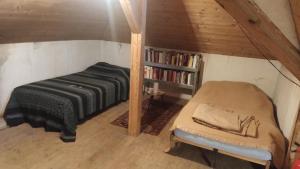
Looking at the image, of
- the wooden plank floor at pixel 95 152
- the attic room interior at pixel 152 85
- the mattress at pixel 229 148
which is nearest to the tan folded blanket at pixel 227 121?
the attic room interior at pixel 152 85

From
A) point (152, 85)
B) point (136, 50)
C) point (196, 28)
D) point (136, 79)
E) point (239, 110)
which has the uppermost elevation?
point (196, 28)

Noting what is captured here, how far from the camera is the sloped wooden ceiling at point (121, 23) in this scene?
241 cm

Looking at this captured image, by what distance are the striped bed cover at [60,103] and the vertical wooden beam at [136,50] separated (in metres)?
0.67

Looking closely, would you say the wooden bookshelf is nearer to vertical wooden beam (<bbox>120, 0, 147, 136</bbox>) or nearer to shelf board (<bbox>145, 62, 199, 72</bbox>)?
shelf board (<bbox>145, 62, 199, 72</bbox>)

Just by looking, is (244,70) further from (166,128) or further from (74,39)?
(74,39)

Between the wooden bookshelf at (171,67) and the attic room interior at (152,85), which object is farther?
the wooden bookshelf at (171,67)

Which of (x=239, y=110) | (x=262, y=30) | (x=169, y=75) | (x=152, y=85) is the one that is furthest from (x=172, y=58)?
(x=262, y=30)

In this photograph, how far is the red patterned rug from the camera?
300 cm

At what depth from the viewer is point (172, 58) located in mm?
3811

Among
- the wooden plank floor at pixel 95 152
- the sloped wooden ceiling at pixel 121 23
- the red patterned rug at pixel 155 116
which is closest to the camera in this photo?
the wooden plank floor at pixel 95 152

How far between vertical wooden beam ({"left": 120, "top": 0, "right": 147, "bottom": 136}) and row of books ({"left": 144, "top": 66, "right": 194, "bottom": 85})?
134 centimetres

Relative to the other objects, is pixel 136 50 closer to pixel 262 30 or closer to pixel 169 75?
pixel 262 30

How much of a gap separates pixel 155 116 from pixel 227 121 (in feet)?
4.37

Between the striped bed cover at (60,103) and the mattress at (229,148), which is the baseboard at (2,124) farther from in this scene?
the mattress at (229,148)
